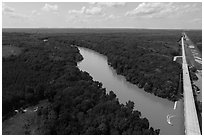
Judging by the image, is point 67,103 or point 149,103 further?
point 149,103

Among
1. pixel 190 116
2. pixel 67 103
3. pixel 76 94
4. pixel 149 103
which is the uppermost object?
pixel 76 94

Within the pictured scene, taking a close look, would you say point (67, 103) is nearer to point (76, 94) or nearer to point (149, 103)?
point (76, 94)

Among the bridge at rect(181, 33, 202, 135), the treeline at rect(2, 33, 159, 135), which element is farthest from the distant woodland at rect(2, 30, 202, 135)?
the bridge at rect(181, 33, 202, 135)

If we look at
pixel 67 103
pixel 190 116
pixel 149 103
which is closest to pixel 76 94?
pixel 67 103

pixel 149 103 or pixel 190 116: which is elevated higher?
pixel 190 116

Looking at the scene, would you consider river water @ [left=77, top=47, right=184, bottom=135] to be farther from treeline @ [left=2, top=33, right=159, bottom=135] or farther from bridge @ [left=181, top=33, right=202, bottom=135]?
treeline @ [left=2, top=33, right=159, bottom=135]

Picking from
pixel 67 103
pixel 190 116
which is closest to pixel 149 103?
pixel 190 116

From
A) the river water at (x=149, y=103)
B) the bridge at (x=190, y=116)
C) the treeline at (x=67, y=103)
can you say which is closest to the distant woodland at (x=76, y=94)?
the treeline at (x=67, y=103)

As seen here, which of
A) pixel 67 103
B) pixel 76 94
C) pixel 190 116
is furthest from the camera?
pixel 76 94

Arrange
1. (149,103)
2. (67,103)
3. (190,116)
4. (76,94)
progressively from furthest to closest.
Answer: (149,103), (76,94), (67,103), (190,116)

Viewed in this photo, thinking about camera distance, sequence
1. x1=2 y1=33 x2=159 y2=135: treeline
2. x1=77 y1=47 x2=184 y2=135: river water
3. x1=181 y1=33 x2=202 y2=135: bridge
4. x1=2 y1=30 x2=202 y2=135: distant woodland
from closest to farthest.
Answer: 1. x1=2 y1=33 x2=159 y2=135: treeline
2. x1=2 y1=30 x2=202 y2=135: distant woodland
3. x1=181 y1=33 x2=202 y2=135: bridge
4. x1=77 y1=47 x2=184 y2=135: river water

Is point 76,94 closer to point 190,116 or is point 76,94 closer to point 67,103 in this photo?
point 67,103
